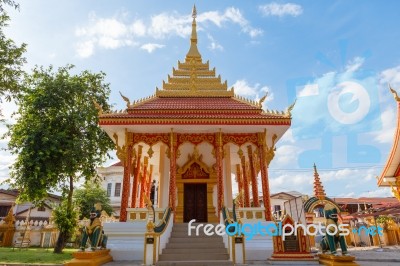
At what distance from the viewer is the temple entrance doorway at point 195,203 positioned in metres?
13.5

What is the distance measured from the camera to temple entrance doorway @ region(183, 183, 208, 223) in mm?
13538

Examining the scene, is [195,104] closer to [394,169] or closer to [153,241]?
[153,241]

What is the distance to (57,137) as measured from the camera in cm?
1428

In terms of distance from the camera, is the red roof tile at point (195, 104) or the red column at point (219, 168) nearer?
the red column at point (219, 168)

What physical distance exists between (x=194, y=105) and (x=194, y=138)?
1.61 meters

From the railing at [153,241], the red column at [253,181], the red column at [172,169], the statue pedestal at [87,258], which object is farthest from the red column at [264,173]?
the statue pedestal at [87,258]

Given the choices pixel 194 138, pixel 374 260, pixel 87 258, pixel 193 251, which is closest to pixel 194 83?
pixel 194 138

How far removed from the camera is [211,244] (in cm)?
958

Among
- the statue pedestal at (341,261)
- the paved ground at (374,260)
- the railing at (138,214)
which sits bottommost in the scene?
the paved ground at (374,260)

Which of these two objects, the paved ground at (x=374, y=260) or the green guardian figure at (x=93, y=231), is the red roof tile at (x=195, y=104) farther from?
the paved ground at (x=374, y=260)

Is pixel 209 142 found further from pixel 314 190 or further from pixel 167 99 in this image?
pixel 314 190

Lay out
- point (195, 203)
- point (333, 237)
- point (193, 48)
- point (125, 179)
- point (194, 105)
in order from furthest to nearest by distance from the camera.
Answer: point (193, 48) < point (195, 203) < point (194, 105) < point (125, 179) < point (333, 237)

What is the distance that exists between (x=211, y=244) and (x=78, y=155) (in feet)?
29.2

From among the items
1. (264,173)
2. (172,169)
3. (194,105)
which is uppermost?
(194,105)
